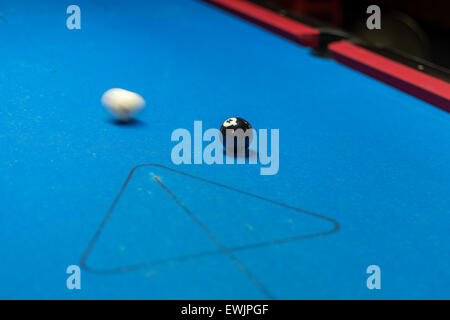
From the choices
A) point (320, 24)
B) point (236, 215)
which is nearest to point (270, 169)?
point (236, 215)

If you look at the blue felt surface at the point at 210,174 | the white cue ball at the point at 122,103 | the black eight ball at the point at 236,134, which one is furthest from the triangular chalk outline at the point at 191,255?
the white cue ball at the point at 122,103

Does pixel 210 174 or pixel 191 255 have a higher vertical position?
pixel 210 174

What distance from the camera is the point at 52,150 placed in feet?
6.23

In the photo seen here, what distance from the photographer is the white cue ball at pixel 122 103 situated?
208cm

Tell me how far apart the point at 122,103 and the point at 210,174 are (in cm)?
49

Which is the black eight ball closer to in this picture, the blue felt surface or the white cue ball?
the blue felt surface

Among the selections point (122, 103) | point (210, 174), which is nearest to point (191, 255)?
point (210, 174)

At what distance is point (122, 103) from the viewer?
6.81ft

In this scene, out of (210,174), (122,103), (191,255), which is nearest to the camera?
(191,255)

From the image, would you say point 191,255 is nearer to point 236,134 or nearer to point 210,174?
point 210,174

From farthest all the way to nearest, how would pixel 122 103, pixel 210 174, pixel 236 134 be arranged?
1. pixel 122 103
2. pixel 236 134
3. pixel 210 174

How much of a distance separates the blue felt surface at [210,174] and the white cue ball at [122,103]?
72mm

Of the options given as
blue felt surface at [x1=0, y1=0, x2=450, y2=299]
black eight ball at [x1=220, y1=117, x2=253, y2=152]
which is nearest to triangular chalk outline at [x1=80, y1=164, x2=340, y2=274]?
blue felt surface at [x1=0, y1=0, x2=450, y2=299]

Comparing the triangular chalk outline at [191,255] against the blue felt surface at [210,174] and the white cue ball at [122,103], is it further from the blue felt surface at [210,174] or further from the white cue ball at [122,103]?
the white cue ball at [122,103]
